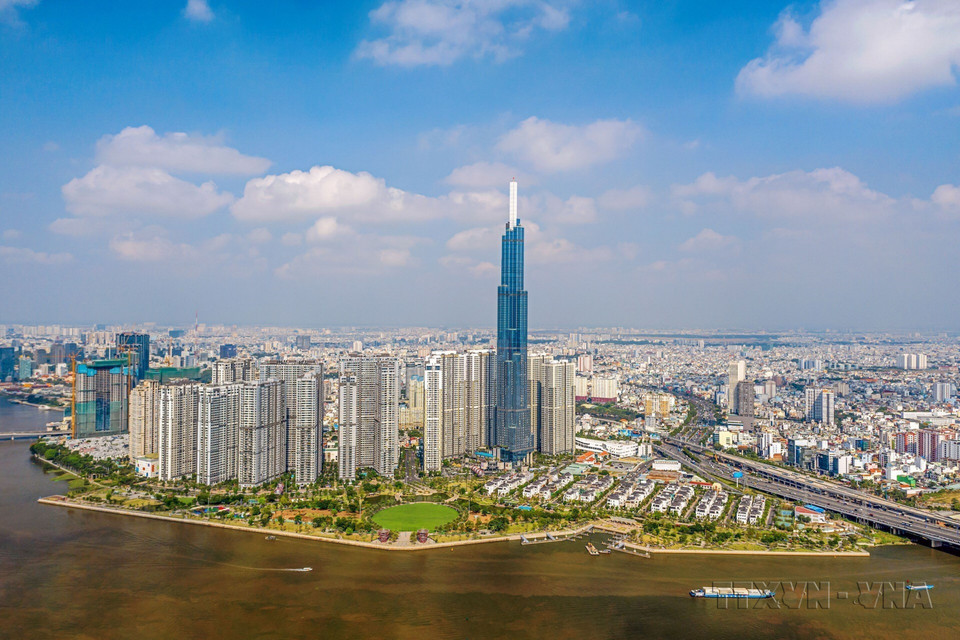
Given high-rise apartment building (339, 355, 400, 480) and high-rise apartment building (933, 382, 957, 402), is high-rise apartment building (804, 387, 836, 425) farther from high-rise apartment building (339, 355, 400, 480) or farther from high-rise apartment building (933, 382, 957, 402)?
high-rise apartment building (339, 355, 400, 480)

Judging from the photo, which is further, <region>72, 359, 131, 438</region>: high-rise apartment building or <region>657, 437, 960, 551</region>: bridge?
<region>72, 359, 131, 438</region>: high-rise apartment building

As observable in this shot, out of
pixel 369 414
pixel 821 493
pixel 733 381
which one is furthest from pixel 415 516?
pixel 733 381

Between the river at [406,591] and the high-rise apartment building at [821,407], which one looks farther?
the high-rise apartment building at [821,407]

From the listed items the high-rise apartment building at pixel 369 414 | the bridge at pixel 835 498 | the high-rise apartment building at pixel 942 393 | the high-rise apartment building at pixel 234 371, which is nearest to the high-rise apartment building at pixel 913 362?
the high-rise apartment building at pixel 942 393

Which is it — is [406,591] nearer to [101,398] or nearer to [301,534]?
[301,534]

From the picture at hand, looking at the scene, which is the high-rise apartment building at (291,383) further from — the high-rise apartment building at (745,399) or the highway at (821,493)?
the high-rise apartment building at (745,399)

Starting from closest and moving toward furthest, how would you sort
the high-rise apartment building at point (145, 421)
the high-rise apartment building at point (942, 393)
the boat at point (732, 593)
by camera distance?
the boat at point (732, 593)
the high-rise apartment building at point (145, 421)
the high-rise apartment building at point (942, 393)

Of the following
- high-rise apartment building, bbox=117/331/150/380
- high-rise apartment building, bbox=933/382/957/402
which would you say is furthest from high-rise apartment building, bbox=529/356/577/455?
high-rise apartment building, bbox=933/382/957/402

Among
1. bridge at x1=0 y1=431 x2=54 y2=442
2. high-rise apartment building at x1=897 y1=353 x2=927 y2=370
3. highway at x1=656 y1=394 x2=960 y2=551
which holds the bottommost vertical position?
highway at x1=656 y1=394 x2=960 y2=551
